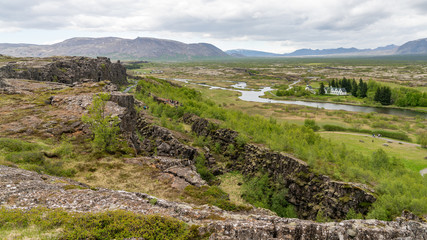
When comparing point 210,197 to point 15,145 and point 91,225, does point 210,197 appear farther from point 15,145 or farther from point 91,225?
point 15,145

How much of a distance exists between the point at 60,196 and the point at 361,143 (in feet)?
295

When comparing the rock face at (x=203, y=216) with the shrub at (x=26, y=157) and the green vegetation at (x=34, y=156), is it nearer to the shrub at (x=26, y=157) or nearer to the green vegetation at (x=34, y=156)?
the green vegetation at (x=34, y=156)

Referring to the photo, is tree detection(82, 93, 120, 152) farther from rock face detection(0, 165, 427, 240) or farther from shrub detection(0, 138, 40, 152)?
rock face detection(0, 165, 427, 240)

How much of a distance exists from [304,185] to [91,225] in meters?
39.2

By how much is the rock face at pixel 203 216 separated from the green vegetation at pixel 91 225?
1.43m

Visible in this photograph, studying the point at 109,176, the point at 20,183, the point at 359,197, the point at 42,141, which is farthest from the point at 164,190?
the point at 359,197

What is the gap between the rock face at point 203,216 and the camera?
15062 mm

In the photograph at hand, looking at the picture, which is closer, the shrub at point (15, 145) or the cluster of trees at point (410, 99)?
the shrub at point (15, 145)

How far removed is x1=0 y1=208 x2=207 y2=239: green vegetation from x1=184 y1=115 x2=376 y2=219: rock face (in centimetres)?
3127

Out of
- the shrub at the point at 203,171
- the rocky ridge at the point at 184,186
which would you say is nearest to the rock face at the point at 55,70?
the rocky ridge at the point at 184,186

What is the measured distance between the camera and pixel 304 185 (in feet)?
143

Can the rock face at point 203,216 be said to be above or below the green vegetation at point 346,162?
above

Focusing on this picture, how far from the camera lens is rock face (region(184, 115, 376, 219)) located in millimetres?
36062

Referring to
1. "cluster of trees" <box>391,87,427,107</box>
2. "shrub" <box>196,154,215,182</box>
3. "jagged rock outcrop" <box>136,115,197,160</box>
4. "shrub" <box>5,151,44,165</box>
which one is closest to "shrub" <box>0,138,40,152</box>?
"shrub" <box>5,151,44,165</box>
